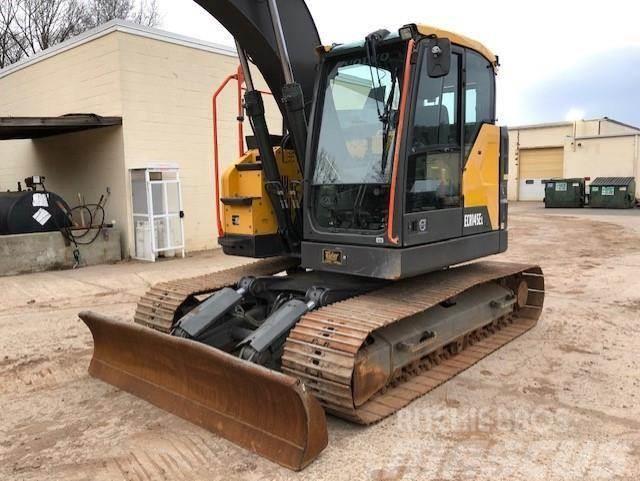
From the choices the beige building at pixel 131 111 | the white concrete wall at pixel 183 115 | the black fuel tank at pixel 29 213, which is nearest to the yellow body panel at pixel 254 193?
the white concrete wall at pixel 183 115

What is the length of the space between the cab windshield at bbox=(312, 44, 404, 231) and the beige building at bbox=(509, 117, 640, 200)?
26.4 metres

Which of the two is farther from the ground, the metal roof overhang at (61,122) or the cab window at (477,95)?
the metal roof overhang at (61,122)

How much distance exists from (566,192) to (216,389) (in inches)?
956

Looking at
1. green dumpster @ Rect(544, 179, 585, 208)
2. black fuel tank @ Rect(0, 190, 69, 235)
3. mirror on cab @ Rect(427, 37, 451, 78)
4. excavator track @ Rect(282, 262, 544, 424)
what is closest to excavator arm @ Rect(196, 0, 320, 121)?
mirror on cab @ Rect(427, 37, 451, 78)

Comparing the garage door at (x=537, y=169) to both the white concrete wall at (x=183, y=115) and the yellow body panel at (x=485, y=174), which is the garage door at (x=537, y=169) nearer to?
the white concrete wall at (x=183, y=115)

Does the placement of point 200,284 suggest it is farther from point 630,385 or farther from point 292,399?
point 630,385

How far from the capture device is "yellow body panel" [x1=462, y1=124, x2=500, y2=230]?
5.00 meters

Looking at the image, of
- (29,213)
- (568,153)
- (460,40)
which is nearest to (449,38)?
(460,40)

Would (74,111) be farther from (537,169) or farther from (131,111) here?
(537,169)

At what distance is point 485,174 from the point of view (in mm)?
5254

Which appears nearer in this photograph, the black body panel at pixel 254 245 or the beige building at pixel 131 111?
the black body panel at pixel 254 245

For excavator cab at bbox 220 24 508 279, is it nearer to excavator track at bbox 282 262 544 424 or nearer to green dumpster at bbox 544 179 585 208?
excavator track at bbox 282 262 544 424

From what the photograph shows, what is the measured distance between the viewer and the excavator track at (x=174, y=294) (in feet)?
16.2

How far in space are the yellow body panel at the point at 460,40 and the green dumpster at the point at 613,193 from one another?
21.6 meters
